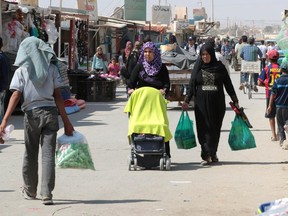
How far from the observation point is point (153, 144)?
11484 mm

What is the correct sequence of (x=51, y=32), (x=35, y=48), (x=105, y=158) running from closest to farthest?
1. (x=35, y=48)
2. (x=105, y=158)
3. (x=51, y=32)

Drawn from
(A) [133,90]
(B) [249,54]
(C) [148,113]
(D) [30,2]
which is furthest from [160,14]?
(C) [148,113]

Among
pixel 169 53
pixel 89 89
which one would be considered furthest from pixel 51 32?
pixel 169 53

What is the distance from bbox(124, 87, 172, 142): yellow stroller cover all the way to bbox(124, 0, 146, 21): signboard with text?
58256mm

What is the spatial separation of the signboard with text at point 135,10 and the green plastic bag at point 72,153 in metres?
60.9

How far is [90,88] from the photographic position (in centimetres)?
2519

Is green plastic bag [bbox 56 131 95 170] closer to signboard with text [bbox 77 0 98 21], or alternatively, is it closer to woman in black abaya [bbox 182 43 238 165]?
woman in black abaya [bbox 182 43 238 165]

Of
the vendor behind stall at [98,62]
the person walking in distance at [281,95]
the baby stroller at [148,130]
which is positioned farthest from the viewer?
the vendor behind stall at [98,62]

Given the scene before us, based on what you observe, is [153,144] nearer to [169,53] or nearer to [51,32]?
[169,53]

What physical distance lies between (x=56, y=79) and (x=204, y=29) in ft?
309

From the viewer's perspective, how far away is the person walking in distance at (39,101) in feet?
28.7

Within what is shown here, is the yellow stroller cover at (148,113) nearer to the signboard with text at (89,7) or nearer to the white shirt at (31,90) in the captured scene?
the white shirt at (31,90)

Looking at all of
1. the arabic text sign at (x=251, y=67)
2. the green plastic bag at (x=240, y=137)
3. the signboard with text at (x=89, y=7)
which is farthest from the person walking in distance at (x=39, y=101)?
the signboard with text at (x=89, y=7)

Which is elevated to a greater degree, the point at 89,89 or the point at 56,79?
the point at 56,79
